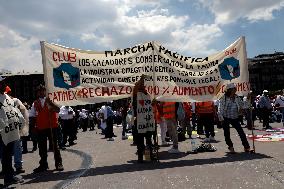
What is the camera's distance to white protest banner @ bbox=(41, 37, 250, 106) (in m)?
9.92

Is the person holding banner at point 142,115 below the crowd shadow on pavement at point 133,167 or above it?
above

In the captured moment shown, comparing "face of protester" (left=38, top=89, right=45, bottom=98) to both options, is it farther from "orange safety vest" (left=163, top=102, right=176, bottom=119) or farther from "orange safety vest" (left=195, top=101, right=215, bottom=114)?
"orange safety vest" (left=195, top=101, right=215, bottom=114)

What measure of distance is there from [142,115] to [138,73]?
0.98 metres

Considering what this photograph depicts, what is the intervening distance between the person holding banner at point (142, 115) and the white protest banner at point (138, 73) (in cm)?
30

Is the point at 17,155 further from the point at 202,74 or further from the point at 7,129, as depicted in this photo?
the point at 202,74

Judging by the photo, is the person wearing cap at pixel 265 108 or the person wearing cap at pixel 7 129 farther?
the person wearing cap at pixel 265 108

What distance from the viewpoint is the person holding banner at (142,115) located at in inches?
396

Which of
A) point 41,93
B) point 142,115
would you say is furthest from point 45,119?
point 142,115

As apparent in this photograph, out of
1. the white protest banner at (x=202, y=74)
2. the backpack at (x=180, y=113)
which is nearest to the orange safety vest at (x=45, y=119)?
the white protest banner at (x=202, y=74)

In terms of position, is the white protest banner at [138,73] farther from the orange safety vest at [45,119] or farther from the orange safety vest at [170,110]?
the orange safety vest at [170,110]

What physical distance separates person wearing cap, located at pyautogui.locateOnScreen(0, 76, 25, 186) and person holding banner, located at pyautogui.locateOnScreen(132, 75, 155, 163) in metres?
2.79

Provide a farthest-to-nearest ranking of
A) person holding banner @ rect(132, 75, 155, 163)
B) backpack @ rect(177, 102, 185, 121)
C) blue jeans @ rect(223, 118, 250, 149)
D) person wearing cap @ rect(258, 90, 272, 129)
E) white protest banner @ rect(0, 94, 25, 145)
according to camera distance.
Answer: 1. person wearing cap @ rect(258, 90, 272, 129)
2. backpack @ rect(177, 102, 185, 121)
3. blue jeans @ rect(223, 118, 250, 149)
4. person holding banner @ rect(132, 75, 155, 163)
5. white protest banner @ rect(0, 94, 25, 145)

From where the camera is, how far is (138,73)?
408 inches

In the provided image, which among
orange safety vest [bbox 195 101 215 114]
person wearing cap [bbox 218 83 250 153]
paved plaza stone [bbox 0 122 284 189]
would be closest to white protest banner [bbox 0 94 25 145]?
paved plaza stone [bbox 0 122 284 189]
